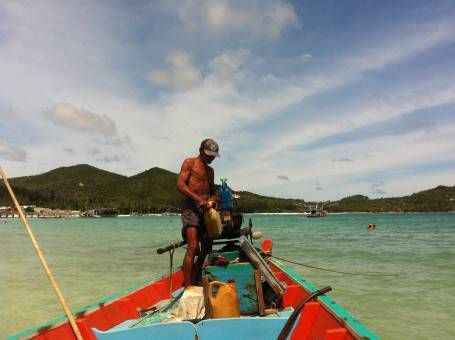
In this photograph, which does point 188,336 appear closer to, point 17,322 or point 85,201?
point 17,322

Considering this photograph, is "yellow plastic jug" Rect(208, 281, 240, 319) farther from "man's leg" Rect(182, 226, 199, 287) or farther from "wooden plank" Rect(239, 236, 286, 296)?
"man's leg" Rect(182, 226, 199, 287)

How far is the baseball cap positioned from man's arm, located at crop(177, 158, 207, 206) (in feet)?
1.13

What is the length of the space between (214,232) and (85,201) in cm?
19931

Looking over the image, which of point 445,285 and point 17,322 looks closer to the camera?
point 17,322

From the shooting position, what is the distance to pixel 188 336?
3615mm

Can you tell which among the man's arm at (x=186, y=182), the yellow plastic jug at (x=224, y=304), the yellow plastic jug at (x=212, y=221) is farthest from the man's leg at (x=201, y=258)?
the yellow plastic jug at (x=224, y=304)

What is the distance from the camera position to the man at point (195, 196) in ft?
20.1

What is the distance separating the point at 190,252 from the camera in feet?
19.9

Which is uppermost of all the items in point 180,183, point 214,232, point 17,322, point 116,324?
point 180,183

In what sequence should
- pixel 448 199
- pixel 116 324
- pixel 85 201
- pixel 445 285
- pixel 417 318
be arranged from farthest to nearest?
pixel 85 201
pixel 448 199
pixel 445 285
pixel 417 318
pixel 116 324

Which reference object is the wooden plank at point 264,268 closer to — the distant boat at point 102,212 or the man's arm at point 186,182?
the man's arm at point 186,182

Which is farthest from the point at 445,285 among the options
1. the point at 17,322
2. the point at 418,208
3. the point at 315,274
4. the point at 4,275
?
the point at 418,208

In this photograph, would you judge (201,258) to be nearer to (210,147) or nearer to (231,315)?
(210,147)

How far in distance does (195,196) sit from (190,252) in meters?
0.88
